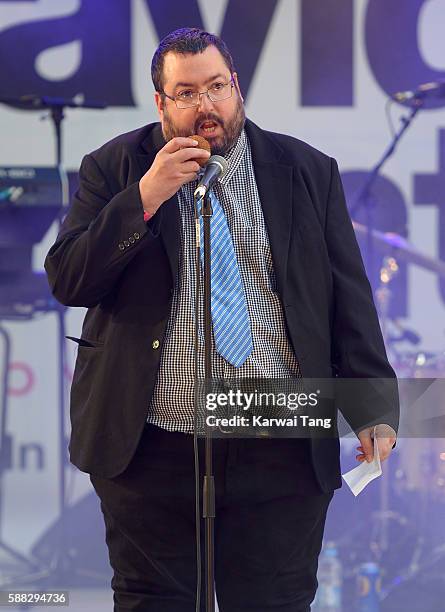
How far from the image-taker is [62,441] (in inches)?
167

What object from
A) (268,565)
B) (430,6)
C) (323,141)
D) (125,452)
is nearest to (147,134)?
(125,452)

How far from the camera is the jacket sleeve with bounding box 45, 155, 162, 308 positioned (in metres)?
2.38

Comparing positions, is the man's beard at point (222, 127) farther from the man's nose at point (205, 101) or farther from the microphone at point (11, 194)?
the microphone at point (11, 194)

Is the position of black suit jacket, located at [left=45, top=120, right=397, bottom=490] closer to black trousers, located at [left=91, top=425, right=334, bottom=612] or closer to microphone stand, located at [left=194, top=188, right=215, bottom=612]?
black trousers, located at [left=91, top=425, right=334, bottom=612]

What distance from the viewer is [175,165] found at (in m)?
2.23

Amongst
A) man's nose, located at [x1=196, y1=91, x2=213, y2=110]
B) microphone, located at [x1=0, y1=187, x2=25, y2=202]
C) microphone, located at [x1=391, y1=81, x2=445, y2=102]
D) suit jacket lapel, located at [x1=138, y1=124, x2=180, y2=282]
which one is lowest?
suit jacket lapel, located at [x1=138, y1=124, x2=180, y2=282]

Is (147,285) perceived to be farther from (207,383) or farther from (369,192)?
(369,192)

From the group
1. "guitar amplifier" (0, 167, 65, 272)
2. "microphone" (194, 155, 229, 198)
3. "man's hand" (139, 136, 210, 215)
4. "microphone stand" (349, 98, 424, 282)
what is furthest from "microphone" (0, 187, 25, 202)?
"microphone" (194, 155, 229, 198)

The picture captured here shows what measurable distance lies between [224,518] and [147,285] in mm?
600

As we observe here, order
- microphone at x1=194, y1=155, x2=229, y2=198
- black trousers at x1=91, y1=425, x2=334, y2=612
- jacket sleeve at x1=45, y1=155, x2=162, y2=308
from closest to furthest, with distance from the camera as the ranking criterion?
microphone at x1=194, y1=155, x2=229, y2=198, jacket sleeve at x1=45, y1=155, x2=162, y2=308, black trousers at x1=91, y1=425, x2=334, y2=612

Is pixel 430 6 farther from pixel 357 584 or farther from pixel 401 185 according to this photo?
pixel 357 584

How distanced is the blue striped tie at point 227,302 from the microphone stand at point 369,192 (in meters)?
1.72

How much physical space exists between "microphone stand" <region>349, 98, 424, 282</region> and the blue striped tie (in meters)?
1.72

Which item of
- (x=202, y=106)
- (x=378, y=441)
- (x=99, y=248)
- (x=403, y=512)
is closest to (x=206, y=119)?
(x=202, y=106)
